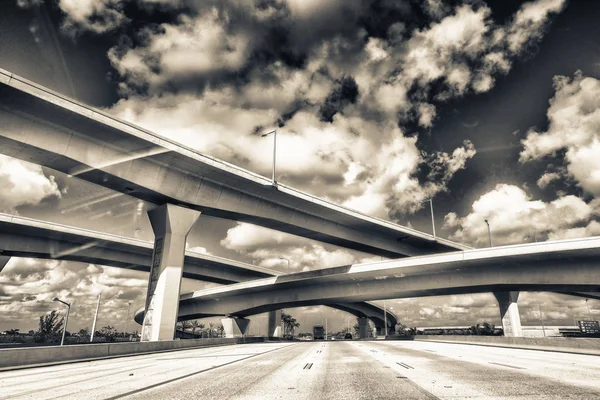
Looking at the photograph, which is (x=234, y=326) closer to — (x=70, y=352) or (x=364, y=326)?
(x=364, y=326)

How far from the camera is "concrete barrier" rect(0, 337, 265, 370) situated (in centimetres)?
1379

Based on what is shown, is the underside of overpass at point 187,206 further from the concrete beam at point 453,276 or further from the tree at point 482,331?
the tree at point 482,331

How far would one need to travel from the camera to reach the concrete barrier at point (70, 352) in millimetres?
13795

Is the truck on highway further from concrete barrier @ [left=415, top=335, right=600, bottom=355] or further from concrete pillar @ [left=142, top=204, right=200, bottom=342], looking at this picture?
concrete pillar @ [left=142, top=204, right=200, bottom=342]

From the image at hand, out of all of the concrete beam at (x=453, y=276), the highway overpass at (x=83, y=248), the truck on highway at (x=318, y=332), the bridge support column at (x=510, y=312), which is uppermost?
the highway overpass at (x=83, y=248)

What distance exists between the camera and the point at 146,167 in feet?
88.8

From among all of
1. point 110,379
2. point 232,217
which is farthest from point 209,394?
point 232,217

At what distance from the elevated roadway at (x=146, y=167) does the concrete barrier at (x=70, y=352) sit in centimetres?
1052

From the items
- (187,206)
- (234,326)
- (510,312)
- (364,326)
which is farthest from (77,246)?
(364,326)

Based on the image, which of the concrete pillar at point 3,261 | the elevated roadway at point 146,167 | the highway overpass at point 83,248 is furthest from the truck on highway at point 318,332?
the concrete pillar at point 3,261

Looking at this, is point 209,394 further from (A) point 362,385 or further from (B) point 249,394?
(A) point 362,385

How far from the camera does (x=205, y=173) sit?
2962 cm

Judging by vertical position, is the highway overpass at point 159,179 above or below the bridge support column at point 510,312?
above

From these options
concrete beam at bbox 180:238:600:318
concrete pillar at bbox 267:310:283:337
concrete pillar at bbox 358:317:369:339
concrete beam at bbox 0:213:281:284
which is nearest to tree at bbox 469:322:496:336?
concrete pillar at bbox 358:317:369:339
